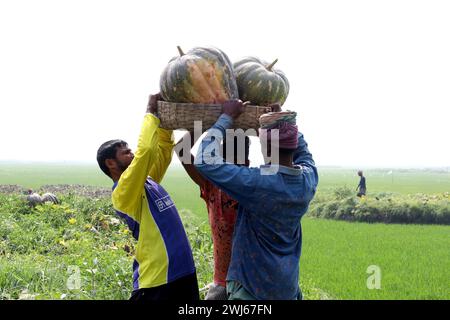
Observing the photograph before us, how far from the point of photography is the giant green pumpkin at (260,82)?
3.19 m

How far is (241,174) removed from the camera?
273cm

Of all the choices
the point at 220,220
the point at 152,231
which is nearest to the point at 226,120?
the point at 220,220

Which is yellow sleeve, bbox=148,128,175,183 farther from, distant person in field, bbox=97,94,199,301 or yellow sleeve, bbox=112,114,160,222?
yellow sleeve, bbox=112,114,160,222

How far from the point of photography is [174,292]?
3375mm

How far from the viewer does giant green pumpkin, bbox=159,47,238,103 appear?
121 inches

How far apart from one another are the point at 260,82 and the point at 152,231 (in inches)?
47.9

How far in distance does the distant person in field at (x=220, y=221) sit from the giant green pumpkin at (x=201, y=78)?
275 mm

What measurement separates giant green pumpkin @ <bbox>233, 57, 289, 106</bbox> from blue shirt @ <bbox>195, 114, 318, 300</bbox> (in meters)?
0.38

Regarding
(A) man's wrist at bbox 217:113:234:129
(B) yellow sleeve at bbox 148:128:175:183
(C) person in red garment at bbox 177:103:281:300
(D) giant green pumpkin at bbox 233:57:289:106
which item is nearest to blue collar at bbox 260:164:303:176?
(A) man's wrist at bbox 217:113:234:129

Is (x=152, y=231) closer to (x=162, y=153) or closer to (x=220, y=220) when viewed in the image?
(x=220, y=220)

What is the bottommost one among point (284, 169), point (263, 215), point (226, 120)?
point (263, 215)

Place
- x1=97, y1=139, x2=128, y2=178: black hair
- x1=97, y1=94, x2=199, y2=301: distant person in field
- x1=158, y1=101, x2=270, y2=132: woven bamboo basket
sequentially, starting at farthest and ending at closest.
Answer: x1=97, y1=139, x2=128, y2=178: black hair < x1=97, y1=94, x2=199, y2=301: distant person in field < x1=158, y1=101, x2=270, y2=132: woven bamboo basket
